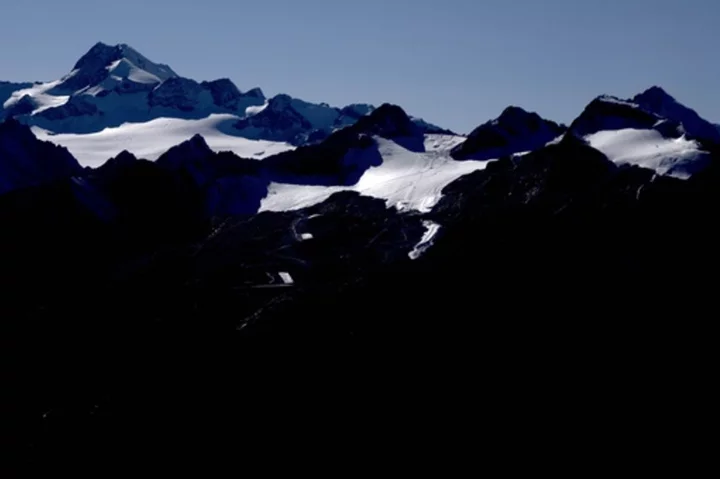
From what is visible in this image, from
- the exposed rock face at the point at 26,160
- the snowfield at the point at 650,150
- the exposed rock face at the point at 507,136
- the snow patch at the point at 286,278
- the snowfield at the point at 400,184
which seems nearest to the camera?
the snow patch at the point at 286,278

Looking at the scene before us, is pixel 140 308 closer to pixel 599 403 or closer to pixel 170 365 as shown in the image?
pixel 170 365

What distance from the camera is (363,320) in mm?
106312

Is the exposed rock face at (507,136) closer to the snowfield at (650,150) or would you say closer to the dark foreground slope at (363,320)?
the dark foreground slope at (363,320)

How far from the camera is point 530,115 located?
579 ft

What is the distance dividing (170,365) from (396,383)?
88.0 feet

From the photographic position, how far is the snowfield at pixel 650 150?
121875mm

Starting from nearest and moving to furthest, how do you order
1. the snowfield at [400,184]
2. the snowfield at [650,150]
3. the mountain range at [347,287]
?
the mountain range at [347,287] < the snowfield at [650,150] < the snowfield at [400,184]

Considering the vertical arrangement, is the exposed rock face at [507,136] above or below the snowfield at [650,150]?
above

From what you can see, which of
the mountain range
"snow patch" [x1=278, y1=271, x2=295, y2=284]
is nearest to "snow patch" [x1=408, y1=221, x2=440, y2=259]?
the mountain range

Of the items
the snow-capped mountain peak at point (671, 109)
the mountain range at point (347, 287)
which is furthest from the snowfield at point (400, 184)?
the snow-capped mountain peak at point (671, 109)

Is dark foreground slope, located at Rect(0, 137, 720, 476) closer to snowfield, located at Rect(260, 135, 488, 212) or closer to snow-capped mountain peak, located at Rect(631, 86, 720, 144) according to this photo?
snowfield, located at Rect(260, 135, 488, 212)

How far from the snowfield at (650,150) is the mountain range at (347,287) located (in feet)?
1.69

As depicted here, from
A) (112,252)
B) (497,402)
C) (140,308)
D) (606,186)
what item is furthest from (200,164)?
(497,402)

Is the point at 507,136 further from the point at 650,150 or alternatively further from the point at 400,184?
the point at 650,150
